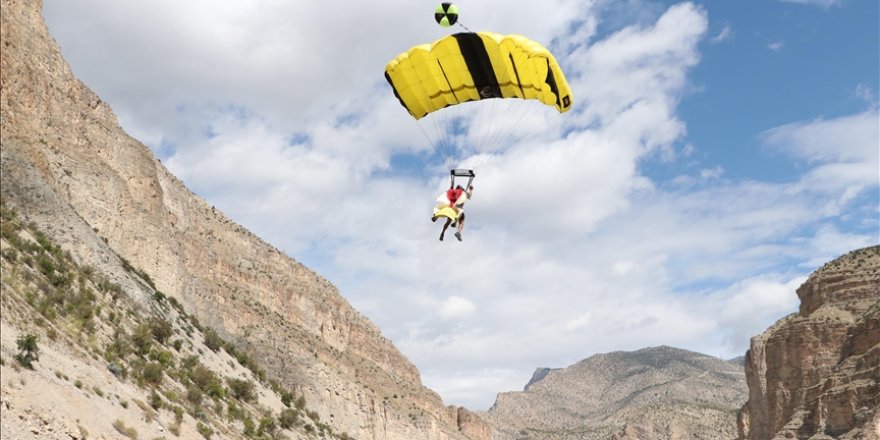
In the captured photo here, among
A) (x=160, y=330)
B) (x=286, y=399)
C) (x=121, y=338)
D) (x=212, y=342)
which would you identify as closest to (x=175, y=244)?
(x=212, y=342)

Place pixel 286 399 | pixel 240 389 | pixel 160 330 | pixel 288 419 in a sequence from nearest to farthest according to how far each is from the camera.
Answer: pixel 160 330 → pixel 240 389 → pixel 288 419 → pixel 286 399

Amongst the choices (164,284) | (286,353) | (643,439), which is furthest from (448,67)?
(643,439)

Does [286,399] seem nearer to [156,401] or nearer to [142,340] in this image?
[142,340]

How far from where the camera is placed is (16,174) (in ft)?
88.6

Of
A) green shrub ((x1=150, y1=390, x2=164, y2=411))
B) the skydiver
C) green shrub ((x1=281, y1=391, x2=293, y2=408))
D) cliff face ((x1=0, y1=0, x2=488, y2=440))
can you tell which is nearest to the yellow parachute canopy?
the skydiver

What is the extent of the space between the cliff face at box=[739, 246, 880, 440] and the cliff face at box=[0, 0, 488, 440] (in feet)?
116

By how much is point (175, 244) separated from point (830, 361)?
54861 mm

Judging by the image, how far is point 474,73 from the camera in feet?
76.5

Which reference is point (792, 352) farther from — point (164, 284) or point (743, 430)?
point (164, 284)

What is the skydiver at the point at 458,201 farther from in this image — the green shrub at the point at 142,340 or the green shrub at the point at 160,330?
the green shrub at the point at 160,330

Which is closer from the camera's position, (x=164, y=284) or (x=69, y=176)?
(x=69, y=176)

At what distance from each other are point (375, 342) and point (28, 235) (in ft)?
223

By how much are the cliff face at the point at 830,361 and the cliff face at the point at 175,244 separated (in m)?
35.5

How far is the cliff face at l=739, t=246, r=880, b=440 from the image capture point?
182 feet
